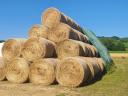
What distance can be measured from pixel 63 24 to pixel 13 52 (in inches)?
105

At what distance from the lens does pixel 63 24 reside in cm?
1495

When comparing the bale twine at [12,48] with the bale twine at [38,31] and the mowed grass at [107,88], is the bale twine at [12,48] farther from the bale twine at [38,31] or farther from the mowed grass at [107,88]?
the mowed grass at [107,88]

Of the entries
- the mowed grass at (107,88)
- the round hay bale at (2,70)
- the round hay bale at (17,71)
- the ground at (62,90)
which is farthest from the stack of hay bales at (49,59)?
the mowed grass at (107,88)

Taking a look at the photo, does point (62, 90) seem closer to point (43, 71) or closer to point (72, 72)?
point (72, 72)

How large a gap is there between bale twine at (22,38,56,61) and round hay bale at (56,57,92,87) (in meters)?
0.90

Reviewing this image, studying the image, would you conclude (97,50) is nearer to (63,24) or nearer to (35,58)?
(63,24)

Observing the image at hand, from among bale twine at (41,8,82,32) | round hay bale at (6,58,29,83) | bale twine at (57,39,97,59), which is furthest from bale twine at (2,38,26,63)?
bale twine at (41,8,82,32)

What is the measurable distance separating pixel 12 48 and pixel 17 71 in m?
1.11

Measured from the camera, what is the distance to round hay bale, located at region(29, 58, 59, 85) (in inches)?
494

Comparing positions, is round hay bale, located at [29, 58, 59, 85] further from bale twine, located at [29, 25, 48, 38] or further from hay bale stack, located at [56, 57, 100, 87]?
bale twine, located at [29, 25, 48, 38]

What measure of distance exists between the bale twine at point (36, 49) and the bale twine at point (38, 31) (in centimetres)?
160

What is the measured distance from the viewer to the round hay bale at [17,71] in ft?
42.6

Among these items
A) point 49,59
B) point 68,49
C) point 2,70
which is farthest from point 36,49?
point 2,70

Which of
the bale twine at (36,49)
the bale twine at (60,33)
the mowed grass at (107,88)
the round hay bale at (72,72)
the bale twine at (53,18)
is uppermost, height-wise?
the bale twine at (53,18)
